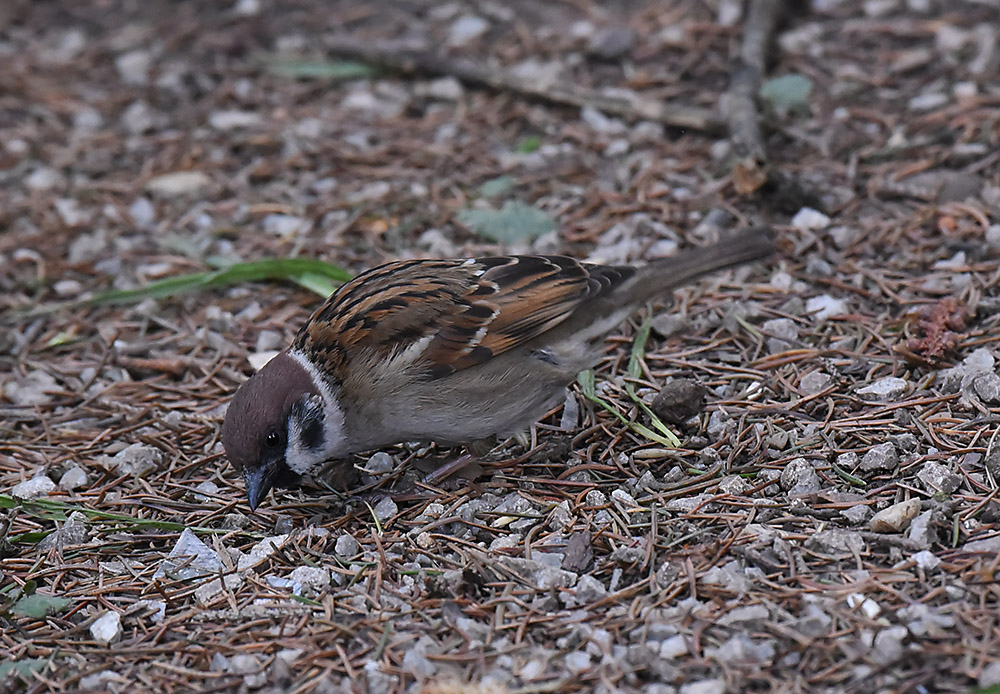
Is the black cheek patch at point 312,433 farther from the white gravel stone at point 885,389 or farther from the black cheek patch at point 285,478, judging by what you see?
the white gravel stone at point 885,389

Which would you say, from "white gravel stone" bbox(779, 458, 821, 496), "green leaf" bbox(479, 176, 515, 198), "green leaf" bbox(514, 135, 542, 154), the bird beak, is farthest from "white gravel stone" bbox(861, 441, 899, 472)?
"green leaf" bbox(514, 135, 542, 154)

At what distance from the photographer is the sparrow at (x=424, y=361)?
4.02m

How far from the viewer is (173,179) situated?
6395 millimetres

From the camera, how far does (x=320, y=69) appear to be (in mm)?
7258

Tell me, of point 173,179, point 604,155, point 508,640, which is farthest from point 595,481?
point 173,179

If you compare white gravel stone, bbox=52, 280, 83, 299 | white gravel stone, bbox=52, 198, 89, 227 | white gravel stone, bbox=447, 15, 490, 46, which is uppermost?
white gravel stone, bbox=447, 15, 490, 46

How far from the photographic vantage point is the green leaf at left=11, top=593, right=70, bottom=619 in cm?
359

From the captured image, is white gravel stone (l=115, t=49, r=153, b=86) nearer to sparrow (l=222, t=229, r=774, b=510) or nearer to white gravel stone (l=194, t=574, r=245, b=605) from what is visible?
sparrow (l=222, t=229, r=774, b=510)

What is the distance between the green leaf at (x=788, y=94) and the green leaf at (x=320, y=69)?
7.93 ft

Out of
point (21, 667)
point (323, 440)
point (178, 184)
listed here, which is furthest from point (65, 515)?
point (178, 184)

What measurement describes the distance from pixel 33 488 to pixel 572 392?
6.65 feet

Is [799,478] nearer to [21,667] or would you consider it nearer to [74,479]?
[21,667]

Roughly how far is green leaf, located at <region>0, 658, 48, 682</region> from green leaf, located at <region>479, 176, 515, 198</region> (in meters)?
3.30

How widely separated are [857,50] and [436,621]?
15.1ft
